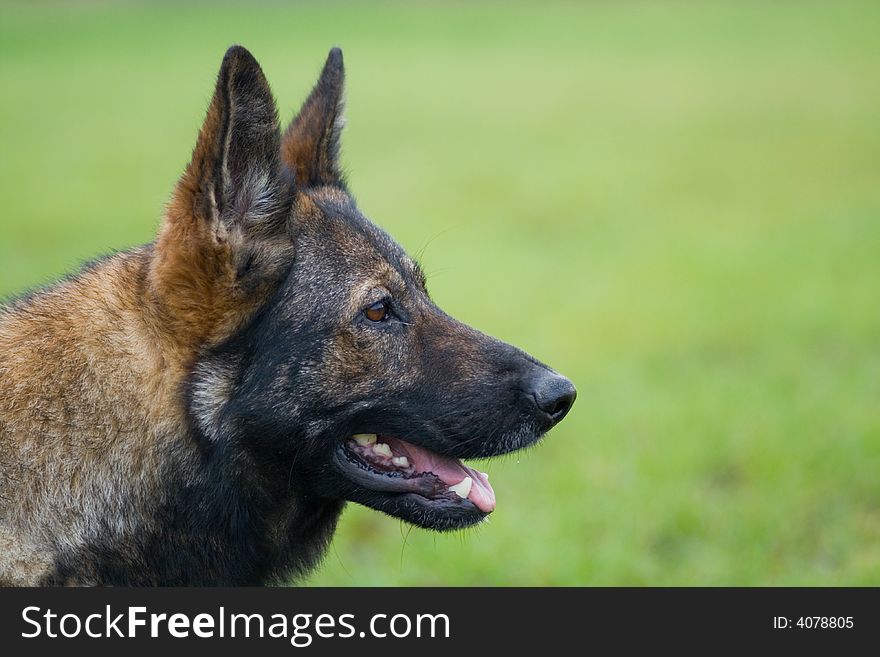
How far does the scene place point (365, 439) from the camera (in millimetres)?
3578

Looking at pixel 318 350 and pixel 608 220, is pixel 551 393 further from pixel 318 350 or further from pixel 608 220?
pixel 608 220

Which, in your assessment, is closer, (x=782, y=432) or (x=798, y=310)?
(x=782, y=432)

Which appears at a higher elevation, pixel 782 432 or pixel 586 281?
pixel 586 281

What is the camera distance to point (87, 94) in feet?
71.3

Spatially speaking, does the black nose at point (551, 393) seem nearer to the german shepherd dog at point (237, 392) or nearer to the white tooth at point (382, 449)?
the german shepherd dog at point (237, 392)

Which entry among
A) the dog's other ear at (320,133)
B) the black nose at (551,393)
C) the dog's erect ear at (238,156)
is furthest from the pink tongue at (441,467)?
the dog's other ear at (320,133)

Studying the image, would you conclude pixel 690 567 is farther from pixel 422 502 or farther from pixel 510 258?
pixel 510 258

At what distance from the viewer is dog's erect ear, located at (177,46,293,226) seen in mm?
3195

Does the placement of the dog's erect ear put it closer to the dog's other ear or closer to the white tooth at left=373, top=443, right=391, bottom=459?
the dog's other ear

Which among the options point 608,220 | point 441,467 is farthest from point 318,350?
point 608,220

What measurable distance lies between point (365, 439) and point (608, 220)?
1042cm

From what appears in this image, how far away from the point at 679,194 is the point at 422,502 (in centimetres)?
1210

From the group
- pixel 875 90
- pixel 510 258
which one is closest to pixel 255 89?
pixel 510 258

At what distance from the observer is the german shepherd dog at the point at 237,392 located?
321 centimetres
